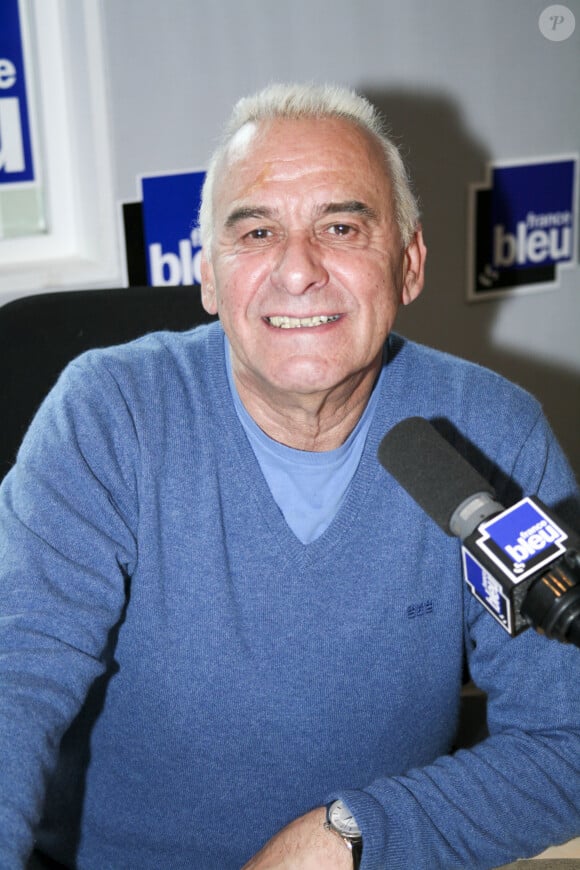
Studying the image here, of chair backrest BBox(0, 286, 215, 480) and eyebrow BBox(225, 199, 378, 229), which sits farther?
chair backrest BBox(0, 286, 215, 480)

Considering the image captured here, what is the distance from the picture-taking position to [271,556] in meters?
1.25

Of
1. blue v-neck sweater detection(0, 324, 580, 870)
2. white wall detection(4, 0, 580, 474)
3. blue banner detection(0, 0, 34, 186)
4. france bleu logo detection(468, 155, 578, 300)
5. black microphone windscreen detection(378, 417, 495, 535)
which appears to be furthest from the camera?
france bleu logo detection(468, 155, 578, 300)

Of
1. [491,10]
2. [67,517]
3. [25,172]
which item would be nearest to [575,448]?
[491,10]

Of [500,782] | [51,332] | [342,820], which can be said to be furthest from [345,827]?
[51,332]

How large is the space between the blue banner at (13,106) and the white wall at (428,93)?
Answer: 18cm

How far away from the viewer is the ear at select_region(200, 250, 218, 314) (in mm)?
1369

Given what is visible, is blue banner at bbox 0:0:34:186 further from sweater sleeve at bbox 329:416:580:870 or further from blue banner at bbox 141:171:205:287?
sweater sleeve at bbox 329:416:580:870

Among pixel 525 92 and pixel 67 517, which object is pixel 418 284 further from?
pixel 525 92

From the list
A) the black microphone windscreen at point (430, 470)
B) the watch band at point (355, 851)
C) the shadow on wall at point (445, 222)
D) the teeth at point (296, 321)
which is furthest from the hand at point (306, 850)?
the shadow on wall at point (445, 222)

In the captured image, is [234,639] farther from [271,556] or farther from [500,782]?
[500,782]

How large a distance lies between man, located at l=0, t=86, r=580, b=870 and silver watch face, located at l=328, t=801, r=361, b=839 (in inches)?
3.6

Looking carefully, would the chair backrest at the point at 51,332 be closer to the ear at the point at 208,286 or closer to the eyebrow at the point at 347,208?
the ear at the point at 208,286

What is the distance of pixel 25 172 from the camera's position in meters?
2.33

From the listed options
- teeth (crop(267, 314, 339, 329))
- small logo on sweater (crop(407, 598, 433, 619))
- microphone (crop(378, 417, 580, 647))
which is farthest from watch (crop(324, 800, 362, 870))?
teeth (crop(267, 314, 339, 329))
